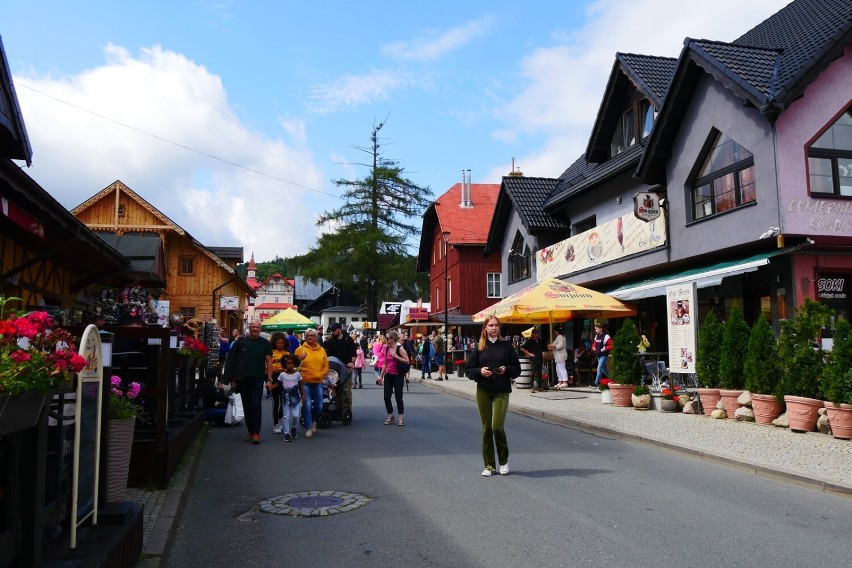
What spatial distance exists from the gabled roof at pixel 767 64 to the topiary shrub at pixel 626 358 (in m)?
5.20

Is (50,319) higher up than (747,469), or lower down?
higher up

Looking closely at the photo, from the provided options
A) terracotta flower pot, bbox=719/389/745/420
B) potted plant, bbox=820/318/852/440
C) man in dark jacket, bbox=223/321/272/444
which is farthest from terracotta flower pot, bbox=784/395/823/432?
man in dark jacket, bbox=223/321/272/444

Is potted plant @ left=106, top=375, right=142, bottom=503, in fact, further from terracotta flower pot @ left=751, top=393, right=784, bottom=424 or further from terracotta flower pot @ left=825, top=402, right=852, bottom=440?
terracotta flower pot @ left=751, top=393, right=784, bottom=424

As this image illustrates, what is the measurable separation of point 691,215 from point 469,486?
12302 mm

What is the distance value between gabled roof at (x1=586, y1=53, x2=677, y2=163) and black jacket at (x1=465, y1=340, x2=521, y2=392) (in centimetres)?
1354

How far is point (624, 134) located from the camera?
22781 millimetres

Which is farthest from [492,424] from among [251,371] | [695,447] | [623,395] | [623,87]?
[623,87]

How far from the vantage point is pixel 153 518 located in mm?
5777

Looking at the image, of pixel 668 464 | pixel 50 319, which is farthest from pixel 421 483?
pixel 50 319

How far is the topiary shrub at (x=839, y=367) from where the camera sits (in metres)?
10.1

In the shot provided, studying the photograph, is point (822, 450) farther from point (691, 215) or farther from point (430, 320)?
point (430, 320)

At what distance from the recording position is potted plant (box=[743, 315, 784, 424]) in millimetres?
11664

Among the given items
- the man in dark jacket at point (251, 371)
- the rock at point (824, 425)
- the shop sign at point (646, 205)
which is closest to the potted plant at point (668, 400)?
the rock at point (824, 425)

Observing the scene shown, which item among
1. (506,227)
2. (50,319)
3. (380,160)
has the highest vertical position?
(380,160)
